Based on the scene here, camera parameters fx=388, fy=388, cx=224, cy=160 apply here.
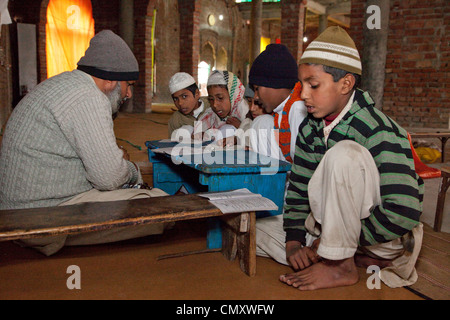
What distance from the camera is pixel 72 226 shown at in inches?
61.7

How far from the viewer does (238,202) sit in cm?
186

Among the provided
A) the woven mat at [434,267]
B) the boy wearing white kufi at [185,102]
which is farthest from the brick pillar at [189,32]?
the woven mat at [434,267]

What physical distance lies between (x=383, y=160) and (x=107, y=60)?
151cm

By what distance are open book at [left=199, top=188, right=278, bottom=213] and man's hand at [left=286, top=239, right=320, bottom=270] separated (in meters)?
0.27

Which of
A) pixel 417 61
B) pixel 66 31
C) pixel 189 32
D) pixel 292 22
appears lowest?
pixel 417 61

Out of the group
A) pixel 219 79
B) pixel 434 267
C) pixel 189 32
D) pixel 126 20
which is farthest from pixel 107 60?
pixel 189 32

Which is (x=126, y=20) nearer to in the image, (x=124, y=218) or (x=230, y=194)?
(x=230, y=194)

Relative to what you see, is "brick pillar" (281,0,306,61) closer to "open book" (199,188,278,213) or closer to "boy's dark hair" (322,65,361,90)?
"boy's dark hair" (322,65,361,90)

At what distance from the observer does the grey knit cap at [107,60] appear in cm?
212

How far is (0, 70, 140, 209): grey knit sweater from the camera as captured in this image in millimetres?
1893
